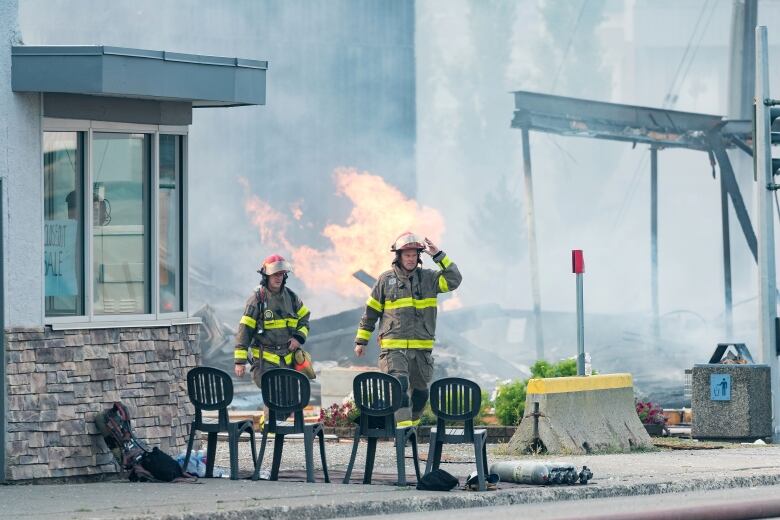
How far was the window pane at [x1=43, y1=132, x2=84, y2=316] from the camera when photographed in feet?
40.0

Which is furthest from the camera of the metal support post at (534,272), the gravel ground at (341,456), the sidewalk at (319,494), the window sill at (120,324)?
the metal support post at (534,272)

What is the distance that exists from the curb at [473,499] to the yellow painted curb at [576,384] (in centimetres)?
240

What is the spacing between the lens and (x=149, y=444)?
1267cm

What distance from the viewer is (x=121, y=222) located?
1269 cm

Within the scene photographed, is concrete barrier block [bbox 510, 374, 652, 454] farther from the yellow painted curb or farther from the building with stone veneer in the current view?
the building with stone veneer

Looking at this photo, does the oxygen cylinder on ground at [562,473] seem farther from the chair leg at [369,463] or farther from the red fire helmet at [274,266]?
the red fire helmet at [274,266]

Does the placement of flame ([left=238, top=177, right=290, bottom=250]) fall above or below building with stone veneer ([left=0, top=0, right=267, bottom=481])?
above

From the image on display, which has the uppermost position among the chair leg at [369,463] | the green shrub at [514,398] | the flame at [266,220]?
the flame at [266,220]

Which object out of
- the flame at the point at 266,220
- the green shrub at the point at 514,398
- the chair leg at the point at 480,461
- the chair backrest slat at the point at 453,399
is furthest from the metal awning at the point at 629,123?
the chair leg at the point at 480,461

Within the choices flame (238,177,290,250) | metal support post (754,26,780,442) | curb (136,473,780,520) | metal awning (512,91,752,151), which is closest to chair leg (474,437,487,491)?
curb (136,473,780,520)

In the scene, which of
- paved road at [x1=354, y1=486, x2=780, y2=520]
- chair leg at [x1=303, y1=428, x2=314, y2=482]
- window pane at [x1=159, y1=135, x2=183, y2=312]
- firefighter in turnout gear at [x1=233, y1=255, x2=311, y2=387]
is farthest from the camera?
firefighter in turnout gear at [x1=233, y1=255, x2=311, y2=387]

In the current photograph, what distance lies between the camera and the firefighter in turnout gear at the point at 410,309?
14.0 metres

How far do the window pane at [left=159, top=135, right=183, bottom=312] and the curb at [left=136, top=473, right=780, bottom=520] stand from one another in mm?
3151

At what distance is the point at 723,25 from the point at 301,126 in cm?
1391
